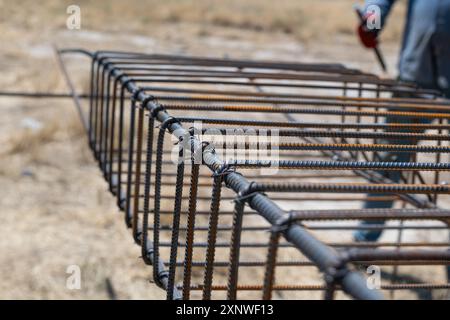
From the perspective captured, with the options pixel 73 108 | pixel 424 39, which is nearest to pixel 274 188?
pixel 424 39

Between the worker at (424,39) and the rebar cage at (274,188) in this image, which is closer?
the rebar cage at (274,188)

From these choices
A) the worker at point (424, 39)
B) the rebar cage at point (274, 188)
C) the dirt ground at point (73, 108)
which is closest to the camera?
the rebar cage at point (274, 188)

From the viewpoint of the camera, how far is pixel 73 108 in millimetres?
8672

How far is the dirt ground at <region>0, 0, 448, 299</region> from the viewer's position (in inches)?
180

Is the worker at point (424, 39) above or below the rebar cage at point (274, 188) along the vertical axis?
above

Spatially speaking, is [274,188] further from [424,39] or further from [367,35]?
[424,39]

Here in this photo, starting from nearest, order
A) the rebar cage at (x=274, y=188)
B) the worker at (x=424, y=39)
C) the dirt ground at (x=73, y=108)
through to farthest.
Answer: the rebar cage at (x=274, y=188) < the worker at (x=424, y=39) < the dirt ground at (x=73, y=108)

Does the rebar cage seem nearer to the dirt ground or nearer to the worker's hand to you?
the worker's hand

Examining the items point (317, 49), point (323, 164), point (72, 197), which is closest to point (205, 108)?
point (323, 164)

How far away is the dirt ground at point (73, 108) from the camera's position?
15.0ft

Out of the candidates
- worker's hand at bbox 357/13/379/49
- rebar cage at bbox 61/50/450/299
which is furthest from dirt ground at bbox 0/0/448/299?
worker's hand at bbox 357/13/379/49

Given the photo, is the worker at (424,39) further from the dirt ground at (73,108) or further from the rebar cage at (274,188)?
the dirt ground at (73,108)

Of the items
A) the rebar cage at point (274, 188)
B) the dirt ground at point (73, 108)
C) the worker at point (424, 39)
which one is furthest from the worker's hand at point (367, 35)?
the dirt ground at point (73, 108)
